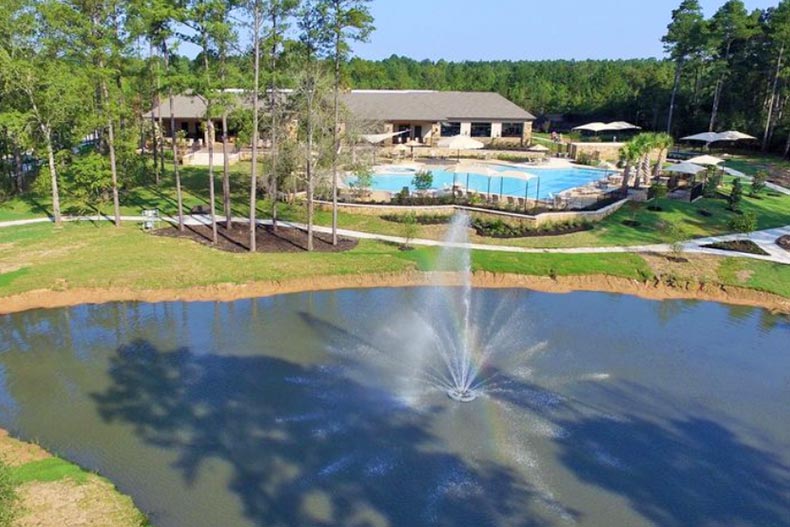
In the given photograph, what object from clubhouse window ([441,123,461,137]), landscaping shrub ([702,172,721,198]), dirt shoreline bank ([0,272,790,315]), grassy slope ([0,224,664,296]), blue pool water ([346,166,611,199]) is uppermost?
clubhouse window ([441,123,461,137])

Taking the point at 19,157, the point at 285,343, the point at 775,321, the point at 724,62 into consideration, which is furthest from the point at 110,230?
the point at 724,62

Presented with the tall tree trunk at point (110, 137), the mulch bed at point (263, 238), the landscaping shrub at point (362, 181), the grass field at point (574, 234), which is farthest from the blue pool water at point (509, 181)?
the tall tree trunk at point (110, 137)

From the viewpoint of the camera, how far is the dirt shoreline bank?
65.3ft

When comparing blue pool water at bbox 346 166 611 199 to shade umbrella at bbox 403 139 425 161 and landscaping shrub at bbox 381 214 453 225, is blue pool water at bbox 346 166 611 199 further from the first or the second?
shade umbrella at bbox 403 139 425 161

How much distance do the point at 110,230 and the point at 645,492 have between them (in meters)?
23.5

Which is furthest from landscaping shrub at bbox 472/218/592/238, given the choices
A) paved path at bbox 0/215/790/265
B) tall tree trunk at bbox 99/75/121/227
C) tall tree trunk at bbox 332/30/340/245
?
tall tree trunk at bbox 99/75/121/227

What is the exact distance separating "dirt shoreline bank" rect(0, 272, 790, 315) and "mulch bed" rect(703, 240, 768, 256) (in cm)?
387

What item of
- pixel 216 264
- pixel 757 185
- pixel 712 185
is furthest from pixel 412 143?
pixel 216 264

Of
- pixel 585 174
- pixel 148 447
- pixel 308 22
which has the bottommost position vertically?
pixel 148 447

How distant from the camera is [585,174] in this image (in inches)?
1714

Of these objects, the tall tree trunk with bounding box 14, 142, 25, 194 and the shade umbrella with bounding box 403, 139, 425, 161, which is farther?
the shade umbrella with bounding box 403, 139, 425, 161

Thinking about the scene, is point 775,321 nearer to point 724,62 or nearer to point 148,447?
point 148,447

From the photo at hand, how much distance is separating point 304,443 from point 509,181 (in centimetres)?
2988

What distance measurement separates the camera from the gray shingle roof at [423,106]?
2120 inches
